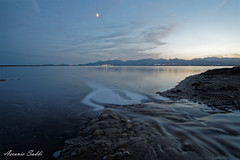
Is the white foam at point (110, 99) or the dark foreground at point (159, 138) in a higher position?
the dark foreground at point (159, 138)

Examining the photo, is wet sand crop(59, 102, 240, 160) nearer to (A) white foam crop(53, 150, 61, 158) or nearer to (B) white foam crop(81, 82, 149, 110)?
(A) white foam crop(53, 150, 61, 158)

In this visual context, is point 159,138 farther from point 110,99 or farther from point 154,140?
point 110,99

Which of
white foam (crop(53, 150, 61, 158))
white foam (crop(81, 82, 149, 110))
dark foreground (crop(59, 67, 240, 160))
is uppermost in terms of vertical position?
dark foreground (crop(59, 67, 240, 160))

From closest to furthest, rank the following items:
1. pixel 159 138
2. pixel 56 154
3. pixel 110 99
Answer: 1. pixel 56 154
2. pixel 159 138
3. pixel 110 99

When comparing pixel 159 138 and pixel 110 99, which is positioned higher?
pixel 159 138

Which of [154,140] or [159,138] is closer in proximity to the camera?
[154,140]

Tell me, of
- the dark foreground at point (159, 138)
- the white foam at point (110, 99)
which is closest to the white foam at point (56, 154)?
the dark foreground at point (159, 138)

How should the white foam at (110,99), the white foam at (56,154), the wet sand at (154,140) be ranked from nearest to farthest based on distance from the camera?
the wet sand at (154,140), the white foam at (56,154), the white foam at (110,99)

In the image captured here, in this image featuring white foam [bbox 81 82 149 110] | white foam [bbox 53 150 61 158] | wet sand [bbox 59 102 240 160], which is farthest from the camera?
white foam [bbox 81 82 149 110]

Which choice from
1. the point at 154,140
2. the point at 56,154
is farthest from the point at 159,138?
the point at 56,154

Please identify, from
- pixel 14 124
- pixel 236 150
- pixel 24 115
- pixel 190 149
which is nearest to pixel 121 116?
pixel 190 149

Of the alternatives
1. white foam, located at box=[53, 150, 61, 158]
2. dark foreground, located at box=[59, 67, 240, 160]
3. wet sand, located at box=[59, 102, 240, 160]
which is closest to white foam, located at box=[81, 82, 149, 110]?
dark foreground, located at box=[59, 67, 240, 160]

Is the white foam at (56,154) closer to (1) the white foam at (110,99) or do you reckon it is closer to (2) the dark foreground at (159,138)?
(2) the dark foreground at (159,138)

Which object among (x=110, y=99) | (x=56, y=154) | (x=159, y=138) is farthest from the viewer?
(x=110, y=99)
